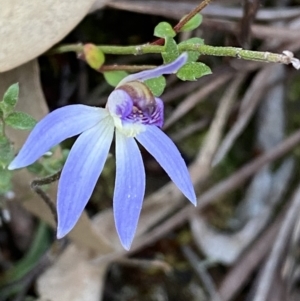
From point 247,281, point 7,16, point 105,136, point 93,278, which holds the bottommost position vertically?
point 247,281

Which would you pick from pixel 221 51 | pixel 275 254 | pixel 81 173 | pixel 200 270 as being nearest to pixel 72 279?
pixel 200 270

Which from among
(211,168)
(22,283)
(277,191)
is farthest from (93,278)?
(277,191)

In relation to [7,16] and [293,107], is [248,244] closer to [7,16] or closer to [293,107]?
[293,107]

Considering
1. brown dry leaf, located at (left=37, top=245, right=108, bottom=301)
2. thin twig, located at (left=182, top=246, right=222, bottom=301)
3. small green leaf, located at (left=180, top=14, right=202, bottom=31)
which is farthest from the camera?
thin twig, located at (left=182, top=246, right=222, bottom=301)

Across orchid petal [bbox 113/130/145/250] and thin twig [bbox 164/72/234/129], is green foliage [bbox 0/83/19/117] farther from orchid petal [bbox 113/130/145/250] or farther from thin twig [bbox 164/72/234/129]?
thin twig [bbox 164/72/234/129]

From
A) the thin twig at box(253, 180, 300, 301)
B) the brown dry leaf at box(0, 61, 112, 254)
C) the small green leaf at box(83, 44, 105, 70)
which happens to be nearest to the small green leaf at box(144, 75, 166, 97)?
the small green leaf at box(83, 44, 105, 70)

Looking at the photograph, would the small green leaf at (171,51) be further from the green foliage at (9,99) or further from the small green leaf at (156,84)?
the green foliage at (9,99)
